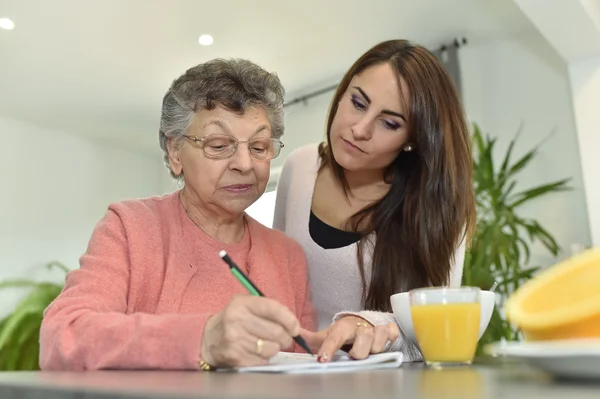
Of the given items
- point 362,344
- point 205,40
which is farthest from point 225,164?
point 205,40

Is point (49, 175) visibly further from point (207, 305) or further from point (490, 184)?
point (207, 305)

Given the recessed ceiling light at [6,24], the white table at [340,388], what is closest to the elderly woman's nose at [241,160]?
the white table at [340,388]

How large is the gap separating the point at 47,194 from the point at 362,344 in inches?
219

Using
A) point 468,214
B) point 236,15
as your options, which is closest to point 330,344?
point 468,214

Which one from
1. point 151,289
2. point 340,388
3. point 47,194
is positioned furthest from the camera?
point 47,194

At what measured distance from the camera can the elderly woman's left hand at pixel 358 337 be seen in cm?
91

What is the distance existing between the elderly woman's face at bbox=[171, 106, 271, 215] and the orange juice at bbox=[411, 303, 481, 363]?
23.5 inches

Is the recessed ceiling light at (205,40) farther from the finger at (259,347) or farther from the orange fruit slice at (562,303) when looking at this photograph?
the orange fruit slice at (562,303)

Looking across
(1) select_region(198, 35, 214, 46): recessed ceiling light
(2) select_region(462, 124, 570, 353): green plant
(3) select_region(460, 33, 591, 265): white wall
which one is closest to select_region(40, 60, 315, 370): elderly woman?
(2) select_region(462, 124, 570, 353): green plant

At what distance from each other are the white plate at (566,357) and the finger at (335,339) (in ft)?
1.27

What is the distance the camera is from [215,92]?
4.25 ft

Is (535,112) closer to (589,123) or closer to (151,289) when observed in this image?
(589,123)

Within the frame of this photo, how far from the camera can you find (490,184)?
141 inches

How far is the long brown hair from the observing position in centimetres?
155
